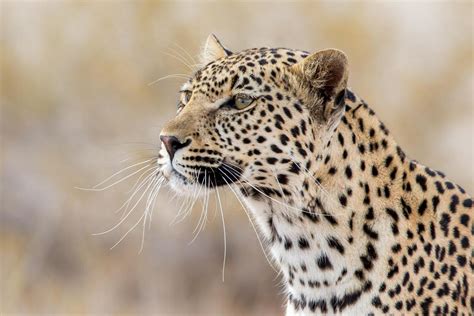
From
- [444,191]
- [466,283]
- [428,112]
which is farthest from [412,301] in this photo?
[428,112]

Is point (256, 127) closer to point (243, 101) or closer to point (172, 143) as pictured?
point (243, 101)

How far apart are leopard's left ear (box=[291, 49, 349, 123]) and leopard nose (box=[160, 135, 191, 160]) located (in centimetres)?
81

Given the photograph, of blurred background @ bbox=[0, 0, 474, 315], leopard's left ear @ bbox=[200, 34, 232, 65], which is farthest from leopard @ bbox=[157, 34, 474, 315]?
blurred background @ bbox=[0, 0, 474, 315]

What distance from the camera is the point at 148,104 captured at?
17.0 meters

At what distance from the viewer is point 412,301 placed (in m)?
6.14

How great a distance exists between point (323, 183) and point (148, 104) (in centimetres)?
1111

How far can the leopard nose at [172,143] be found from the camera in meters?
6.04

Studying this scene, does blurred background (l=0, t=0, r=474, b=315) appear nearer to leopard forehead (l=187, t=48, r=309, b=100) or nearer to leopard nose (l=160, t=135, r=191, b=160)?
leopard forehead (l=187, t=48, r=309, b=100)

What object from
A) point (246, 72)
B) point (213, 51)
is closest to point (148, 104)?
point (213, 51)

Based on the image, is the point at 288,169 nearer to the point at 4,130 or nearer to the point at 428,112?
the point at 428,112

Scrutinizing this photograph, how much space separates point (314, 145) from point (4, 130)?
12.7 m

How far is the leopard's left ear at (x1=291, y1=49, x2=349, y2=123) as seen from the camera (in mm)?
6109

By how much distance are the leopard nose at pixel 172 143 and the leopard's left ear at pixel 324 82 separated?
31.8 inches

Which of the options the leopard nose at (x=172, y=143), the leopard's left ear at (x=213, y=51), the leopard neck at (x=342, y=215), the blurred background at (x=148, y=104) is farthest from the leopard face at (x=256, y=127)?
the blurred background at (x=148, y=104)
